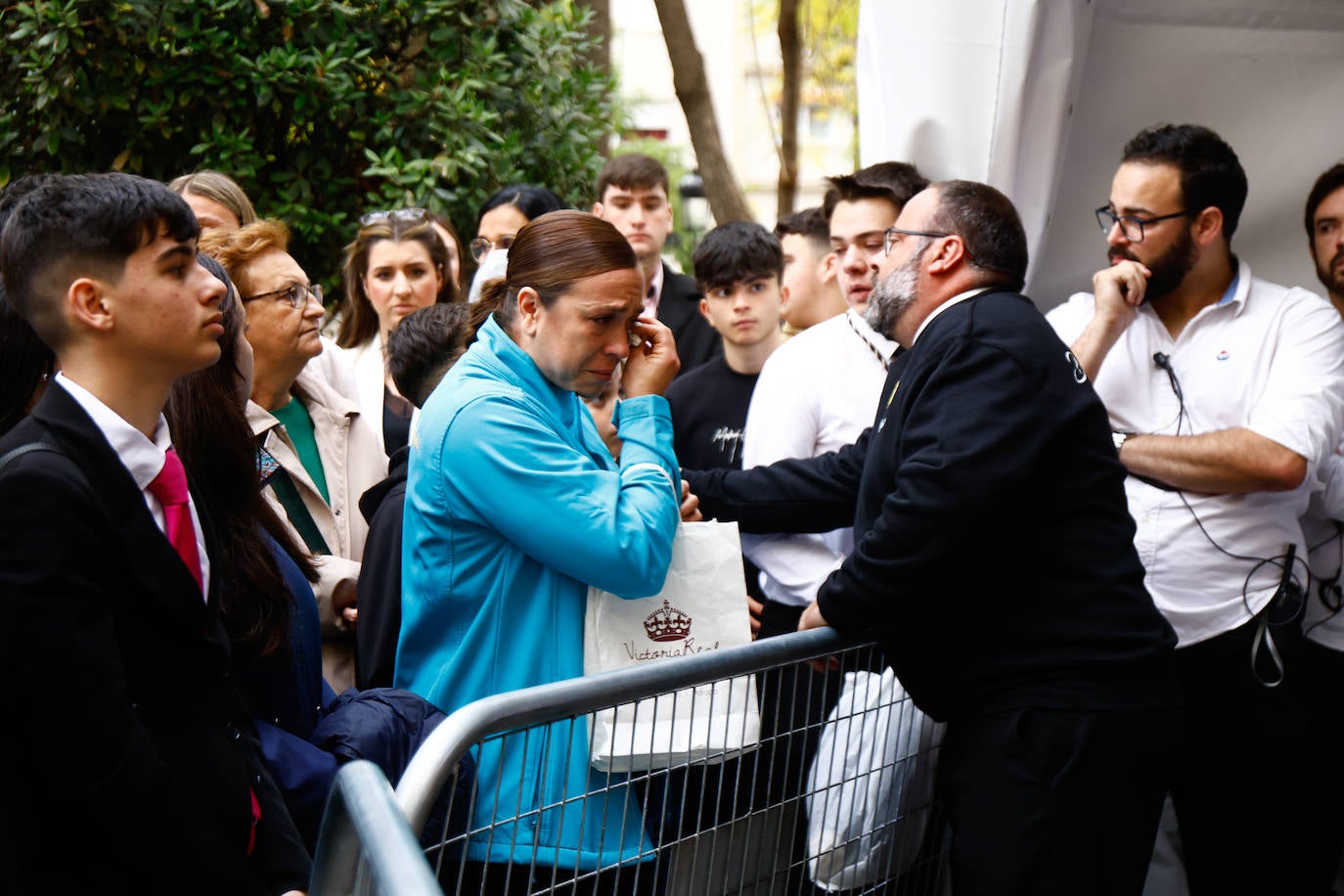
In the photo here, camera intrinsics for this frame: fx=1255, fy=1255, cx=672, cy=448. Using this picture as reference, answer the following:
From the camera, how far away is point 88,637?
165cm

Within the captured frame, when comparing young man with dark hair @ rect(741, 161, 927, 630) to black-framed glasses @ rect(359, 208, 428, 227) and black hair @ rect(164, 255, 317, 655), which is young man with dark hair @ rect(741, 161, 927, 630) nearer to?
black hair @ rect(164, 255, 317, 655)

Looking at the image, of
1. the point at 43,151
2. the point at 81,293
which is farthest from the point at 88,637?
the point at 43,151

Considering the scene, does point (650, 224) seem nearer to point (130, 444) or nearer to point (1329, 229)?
point (1329, 229)

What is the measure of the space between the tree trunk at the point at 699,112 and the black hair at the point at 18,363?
614 cm

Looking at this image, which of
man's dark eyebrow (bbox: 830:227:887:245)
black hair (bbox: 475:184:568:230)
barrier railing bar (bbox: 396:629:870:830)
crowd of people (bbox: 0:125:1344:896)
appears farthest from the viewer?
black hair (bbox: 475:184:568:230)

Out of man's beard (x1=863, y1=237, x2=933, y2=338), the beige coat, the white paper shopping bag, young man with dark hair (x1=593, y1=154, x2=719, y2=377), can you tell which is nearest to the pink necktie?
the white paper shopping bag

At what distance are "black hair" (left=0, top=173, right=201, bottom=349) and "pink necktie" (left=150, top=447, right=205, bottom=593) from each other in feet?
0.80

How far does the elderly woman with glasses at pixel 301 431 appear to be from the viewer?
130 inches

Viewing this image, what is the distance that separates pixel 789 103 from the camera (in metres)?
10.4

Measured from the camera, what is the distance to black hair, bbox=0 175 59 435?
6.77 feet

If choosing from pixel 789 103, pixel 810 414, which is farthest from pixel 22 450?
pixel 789 103

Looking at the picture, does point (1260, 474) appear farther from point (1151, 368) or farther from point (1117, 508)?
point (1117, 508)

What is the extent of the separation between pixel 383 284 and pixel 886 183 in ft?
6.28

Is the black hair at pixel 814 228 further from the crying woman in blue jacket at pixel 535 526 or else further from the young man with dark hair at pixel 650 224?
the crying woman in blue jacket at pixel 535 526
